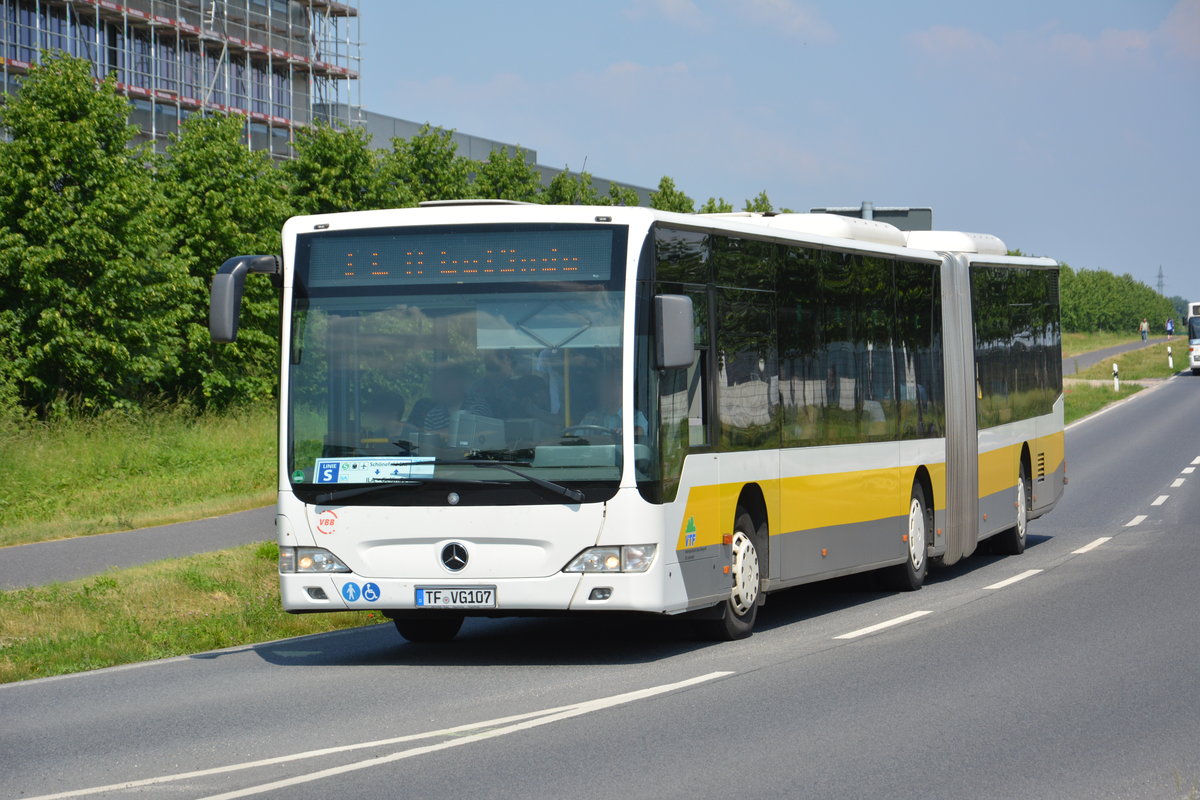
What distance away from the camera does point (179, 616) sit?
49.8 feet

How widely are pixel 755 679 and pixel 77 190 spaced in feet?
88.1

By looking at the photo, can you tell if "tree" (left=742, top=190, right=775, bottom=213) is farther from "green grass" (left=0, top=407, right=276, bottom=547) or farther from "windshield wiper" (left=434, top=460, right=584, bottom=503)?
"windshield wiper" (left=434, top=460, right=584, bottom=503)

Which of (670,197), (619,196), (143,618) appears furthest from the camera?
(670,197)

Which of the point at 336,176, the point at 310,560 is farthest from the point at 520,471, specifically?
the point at 336,176

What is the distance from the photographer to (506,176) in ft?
161

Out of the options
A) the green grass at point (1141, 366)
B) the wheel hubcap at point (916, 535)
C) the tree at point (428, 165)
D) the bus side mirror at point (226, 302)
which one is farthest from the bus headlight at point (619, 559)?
the green grass at point (1141, 366)

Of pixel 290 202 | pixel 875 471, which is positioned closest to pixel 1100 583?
pixel 875 471

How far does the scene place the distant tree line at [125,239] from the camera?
3350 centimetres

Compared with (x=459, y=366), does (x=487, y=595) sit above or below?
below

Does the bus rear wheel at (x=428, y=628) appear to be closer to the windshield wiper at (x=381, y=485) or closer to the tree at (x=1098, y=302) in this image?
the windshield wiper at (x=381, y=485)

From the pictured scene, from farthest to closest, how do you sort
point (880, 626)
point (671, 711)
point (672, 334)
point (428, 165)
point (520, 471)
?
1. point (428, 165)
2. point (880, 626)
3. point (520, 471)
4. point (672, 334)
5. point (671, 711)

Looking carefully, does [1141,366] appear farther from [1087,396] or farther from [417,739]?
[417,739]

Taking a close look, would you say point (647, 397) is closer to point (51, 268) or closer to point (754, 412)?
point (754, 412)

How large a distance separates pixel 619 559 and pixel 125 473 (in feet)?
75.9
